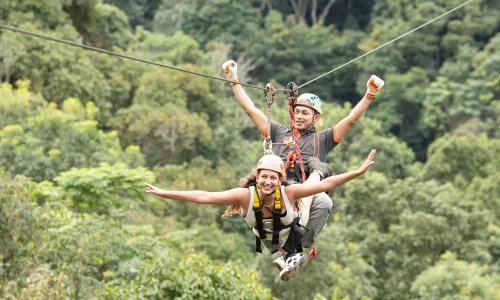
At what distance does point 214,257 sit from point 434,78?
23800mm

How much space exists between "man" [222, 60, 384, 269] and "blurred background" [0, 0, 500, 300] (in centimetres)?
496

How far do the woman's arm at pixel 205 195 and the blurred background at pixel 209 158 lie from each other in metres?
5.43

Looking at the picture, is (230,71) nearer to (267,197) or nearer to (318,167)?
(318,167)

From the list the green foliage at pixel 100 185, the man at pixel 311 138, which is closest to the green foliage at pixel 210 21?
the green foliage at pixel 100 185

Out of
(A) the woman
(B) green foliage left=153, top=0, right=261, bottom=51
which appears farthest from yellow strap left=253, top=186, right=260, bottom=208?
(B) green foliage left=153, top=0, right=261, bottom=51

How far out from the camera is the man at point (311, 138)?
689 centimetres

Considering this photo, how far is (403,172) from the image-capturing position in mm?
33406

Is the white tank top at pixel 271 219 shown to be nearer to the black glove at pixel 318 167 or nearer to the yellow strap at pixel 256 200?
the yellow strap at pixel 256 200

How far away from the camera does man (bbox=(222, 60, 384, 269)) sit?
6.89 meters

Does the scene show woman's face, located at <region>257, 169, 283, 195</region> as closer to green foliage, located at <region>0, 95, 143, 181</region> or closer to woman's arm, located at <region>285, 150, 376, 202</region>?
woman's arm, located at <region>285, 150, 376, 202</region>

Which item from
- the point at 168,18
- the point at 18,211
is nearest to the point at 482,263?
the point at 18,211

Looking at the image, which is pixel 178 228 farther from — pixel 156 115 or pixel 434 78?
pixel 434 78

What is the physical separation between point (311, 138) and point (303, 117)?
0.55 ft

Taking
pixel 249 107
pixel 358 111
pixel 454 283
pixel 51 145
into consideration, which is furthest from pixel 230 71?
pixel 51 145
